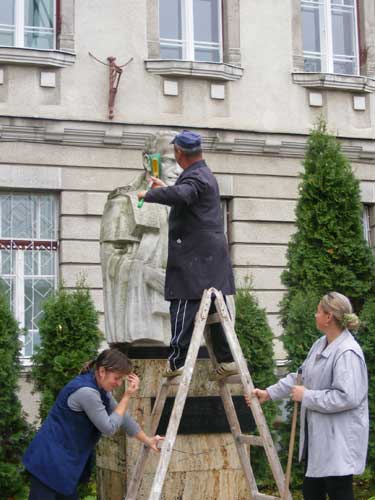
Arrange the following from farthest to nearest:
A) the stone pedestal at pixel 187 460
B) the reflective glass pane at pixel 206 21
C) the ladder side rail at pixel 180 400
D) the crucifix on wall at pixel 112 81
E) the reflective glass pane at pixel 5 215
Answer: the reflective glass pane at pixel 206 21 → the crucifix on wall at pixel 112 81 → the reflective glass pane at pixel 5 215 → the stone pedestal at pixel 187 460 → the ladder side rail at pixel 180 400

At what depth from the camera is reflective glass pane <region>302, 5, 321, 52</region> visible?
50.5 ft

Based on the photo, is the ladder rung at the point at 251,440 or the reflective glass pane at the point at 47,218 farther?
the reflective glass pane at the point at 47,218

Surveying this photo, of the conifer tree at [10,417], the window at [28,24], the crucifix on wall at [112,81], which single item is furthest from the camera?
the window at [28,24]

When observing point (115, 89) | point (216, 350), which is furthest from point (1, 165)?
point (216, 350)

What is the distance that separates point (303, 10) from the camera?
608 inches

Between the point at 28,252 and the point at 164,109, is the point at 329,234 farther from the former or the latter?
the point at 28,252

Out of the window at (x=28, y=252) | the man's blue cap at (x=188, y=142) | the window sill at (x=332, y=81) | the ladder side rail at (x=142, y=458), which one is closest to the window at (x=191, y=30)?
the window sill at (x=332, y=81)

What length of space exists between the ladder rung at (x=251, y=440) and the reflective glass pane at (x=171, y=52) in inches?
383

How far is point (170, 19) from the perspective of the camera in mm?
14672

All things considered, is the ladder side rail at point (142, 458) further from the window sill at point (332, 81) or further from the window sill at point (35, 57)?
the window sill at point (332, 81)

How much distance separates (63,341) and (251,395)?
14.6 ft

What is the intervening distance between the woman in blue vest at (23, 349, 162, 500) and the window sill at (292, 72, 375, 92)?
413 inches

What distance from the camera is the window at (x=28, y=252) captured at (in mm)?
13070

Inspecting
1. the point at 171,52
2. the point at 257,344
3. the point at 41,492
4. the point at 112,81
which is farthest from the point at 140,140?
the point at 41,492
